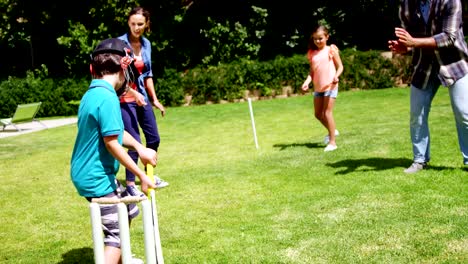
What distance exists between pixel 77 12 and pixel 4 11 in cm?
328

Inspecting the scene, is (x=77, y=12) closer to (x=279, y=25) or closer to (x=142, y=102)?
(x=279, y=25)

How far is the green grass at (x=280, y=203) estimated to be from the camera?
427cm

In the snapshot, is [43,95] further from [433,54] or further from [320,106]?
[433,54]

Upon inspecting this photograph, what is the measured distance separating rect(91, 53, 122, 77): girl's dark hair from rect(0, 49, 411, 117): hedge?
60.5 ft

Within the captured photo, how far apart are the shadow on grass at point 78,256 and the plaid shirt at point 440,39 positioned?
13.1 feet

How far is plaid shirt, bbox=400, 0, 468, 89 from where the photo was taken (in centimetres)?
589

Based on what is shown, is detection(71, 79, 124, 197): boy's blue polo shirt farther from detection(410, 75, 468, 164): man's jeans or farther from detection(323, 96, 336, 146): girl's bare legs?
detection(323, 96, 336, 146): girl's bare legs

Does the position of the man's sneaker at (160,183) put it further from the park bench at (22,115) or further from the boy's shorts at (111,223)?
the park bench at (22,115)

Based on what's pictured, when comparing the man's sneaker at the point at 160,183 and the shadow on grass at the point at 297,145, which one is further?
the shadow on grass at the point at 297,145

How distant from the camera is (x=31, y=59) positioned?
96.6ft

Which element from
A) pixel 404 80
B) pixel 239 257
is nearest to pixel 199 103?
pixel 404 80

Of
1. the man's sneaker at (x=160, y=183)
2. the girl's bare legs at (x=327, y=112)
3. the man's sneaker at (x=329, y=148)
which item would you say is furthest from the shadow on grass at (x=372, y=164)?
the man's sneaker at (x=160, y=183)

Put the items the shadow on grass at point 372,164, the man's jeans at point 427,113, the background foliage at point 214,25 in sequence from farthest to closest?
the background foliage at point 214,25 → the shadow on grass at point 372,164 → the man's jeans at point 427,113

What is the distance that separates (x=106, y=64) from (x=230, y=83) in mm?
18718
